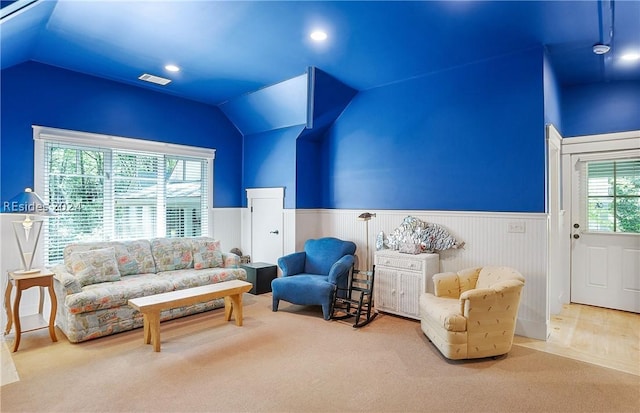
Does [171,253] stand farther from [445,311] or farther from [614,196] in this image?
[614,196]

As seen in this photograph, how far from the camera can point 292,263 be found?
4.71 meters

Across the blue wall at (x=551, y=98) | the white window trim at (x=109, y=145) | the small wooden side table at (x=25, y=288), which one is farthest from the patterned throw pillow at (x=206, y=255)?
the blue wall at (x=551, y=98)

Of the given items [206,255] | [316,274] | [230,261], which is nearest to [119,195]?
[206,255]

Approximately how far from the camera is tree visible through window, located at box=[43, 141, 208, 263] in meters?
4.19

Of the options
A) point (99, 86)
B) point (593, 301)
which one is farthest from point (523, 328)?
point (99, 86)

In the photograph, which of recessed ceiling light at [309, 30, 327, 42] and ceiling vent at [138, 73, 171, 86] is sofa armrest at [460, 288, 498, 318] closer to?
recessed ceiling light at [309, 30, 327, 42]

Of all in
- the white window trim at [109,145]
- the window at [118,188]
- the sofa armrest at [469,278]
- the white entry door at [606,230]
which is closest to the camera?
the sofa armrest at [469,278]

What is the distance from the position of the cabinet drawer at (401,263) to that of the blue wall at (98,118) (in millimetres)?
2933

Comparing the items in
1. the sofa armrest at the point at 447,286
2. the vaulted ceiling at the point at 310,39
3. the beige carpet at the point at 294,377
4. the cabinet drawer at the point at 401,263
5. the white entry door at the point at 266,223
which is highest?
the vaulted ceiling at the point at 310,39

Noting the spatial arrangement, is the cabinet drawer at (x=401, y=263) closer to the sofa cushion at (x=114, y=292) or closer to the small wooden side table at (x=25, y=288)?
the sofa cushion at (x=114, y=292)

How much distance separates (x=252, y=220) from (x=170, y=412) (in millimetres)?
3829

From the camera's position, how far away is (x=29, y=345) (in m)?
3.28

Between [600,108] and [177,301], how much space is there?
213 inches

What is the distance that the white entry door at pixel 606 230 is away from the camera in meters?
4.28
